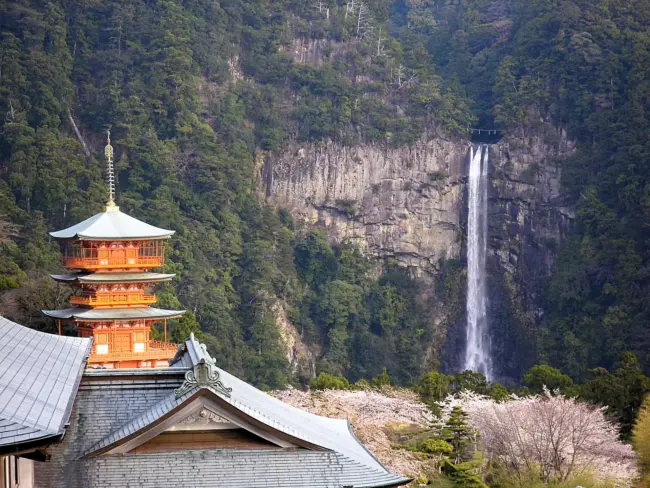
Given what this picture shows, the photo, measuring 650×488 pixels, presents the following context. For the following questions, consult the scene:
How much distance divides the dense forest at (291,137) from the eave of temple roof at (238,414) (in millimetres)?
43981

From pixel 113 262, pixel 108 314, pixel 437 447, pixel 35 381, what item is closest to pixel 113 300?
pixel 108 314

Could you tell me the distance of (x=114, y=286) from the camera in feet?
127

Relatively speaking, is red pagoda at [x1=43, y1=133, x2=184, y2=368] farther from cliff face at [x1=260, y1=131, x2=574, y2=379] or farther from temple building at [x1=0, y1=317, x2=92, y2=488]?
cliff face at [x1=260, y1=131, x2=574, y2=379]

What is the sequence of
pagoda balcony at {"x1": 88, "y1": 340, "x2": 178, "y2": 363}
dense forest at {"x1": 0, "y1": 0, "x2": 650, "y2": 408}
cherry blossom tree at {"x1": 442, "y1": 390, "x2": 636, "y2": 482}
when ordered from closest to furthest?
cherry blossom tree at {"x1": 442, "y1": 390, "x2": 636, "y2": 482}
pagoda balcony at {"x1": 88, "y1": 340, "x2": 178, "y2": 363}
dense forest at {"x1": 0, "y1": 0, "x2": 650, "y2": 408}

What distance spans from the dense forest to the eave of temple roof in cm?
4398

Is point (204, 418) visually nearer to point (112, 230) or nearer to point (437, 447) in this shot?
point (437, 447)

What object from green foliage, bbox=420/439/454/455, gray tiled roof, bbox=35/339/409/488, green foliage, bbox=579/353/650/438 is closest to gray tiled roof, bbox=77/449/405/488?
gray tiled roof, bbox=35/339/409/488

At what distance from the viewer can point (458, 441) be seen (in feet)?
105

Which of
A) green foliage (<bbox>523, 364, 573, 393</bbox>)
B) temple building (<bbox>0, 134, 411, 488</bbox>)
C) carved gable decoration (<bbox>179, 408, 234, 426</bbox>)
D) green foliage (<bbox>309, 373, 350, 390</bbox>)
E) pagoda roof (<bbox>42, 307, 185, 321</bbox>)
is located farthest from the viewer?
green foliage (<bbox>523, 364, 573, 393</bbox>)

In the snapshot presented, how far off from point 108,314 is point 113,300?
66 cm

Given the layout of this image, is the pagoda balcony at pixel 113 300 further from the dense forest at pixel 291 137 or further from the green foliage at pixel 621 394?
the dense forest at pixel 291 137

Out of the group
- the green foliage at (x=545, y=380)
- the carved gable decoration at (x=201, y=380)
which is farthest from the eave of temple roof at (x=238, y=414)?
the green foliage at (x=545, y=380)

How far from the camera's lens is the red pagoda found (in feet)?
125

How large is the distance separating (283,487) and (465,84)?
75.6m
